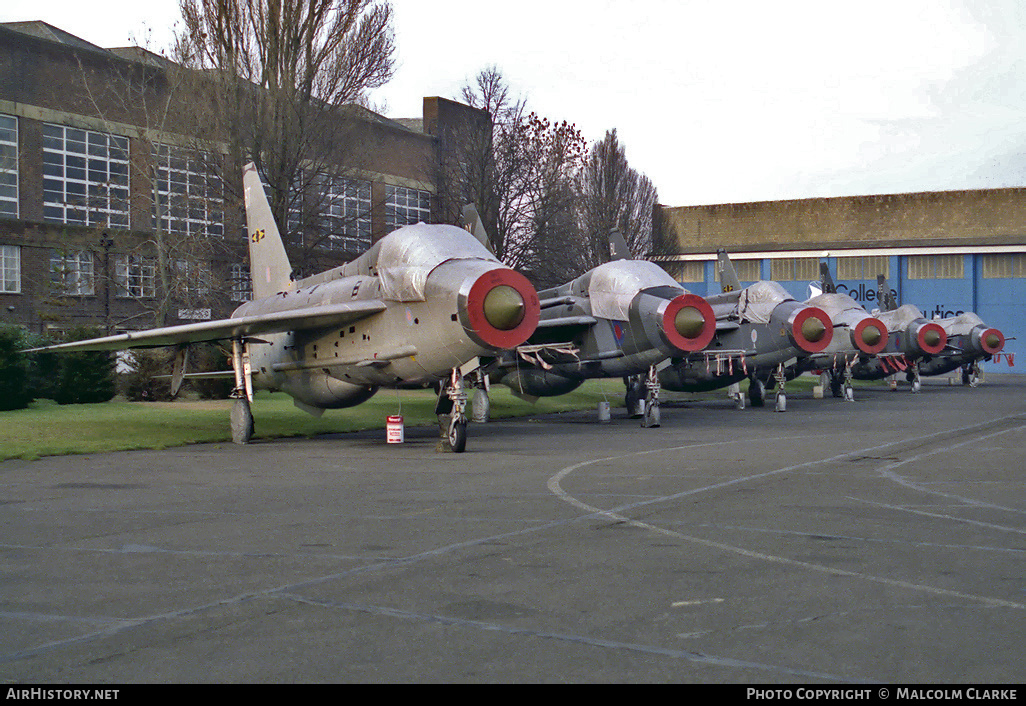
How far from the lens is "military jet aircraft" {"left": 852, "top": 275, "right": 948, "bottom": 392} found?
126ft

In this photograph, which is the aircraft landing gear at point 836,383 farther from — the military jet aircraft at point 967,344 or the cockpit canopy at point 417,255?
the cockpit canopy at point 417,255

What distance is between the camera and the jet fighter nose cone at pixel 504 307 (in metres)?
15.1

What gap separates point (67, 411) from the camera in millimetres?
22156

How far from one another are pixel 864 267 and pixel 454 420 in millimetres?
56132

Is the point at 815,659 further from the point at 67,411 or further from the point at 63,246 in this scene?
the point at 63,246

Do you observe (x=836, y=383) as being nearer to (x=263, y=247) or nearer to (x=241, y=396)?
(x=263, y=247)

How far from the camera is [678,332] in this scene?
20484mm

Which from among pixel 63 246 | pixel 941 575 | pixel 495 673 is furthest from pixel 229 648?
pixel 63 246

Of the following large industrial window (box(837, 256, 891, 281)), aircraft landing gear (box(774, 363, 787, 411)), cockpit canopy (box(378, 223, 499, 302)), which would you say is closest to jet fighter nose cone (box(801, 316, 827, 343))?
aircraft landing gear (box(774, 363, 787, 411))

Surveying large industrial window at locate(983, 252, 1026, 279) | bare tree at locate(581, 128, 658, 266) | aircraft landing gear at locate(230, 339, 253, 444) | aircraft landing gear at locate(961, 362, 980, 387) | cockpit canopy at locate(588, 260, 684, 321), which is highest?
bare tree at locate(581, 128, 658, 266)

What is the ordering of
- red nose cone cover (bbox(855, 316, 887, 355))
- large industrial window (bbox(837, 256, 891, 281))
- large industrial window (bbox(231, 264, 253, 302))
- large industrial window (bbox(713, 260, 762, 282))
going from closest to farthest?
red nose cone cover (bbox(855, 316, 887, 355)) → large industrial window (bbox(231, 264, 253, 302)) → large industrial window (bbox(837, 256, 891, 281)) → large industrial window (bbox(713, 260, 762, 282))

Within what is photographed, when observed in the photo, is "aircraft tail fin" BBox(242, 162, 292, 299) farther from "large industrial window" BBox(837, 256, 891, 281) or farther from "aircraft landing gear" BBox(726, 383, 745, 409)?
"large industrial window" BBox(837, 256, 891, 281)

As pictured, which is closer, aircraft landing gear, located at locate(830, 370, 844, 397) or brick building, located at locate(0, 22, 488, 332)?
Result: aircraft landing gear, located at locate(830, 370, 844, 397)

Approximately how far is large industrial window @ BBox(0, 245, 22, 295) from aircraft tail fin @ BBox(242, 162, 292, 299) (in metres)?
28.3
